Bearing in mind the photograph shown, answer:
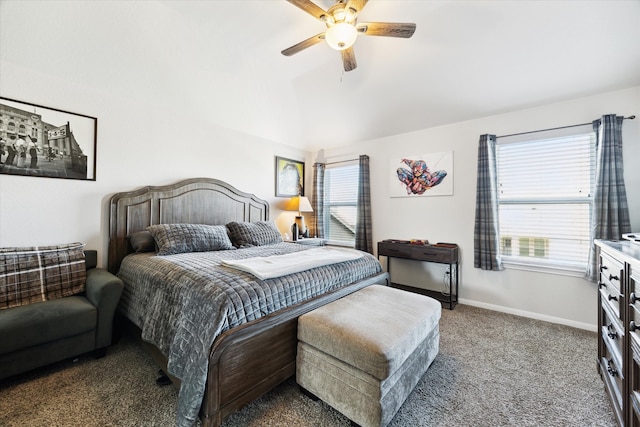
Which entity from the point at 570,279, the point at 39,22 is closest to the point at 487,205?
the point at 570,279

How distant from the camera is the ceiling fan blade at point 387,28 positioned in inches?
80.1

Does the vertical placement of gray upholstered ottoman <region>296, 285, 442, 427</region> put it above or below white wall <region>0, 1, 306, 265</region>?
below

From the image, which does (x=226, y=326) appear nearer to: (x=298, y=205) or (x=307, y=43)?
(x=307, y=43)

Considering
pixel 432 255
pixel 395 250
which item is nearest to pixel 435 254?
pixel 432 255

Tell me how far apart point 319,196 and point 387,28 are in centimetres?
307

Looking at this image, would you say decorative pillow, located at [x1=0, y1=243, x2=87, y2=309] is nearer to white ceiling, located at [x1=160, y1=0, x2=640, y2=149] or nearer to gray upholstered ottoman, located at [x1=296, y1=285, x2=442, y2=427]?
gray upholstered ottoman, located at [x1=296, y1=285, x2=442, y2=427]

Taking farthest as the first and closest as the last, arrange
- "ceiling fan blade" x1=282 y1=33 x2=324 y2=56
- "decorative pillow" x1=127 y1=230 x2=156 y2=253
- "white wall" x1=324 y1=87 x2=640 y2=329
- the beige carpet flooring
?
"decorative pillow" x1=127 y1=230 x2=156 y2=253, "white wall" x1=324 y1=87 x2=640 y2=329, "ceiling fan blade" x1=282 y1=33 x2=324 y2=56, the beige carpet flooring

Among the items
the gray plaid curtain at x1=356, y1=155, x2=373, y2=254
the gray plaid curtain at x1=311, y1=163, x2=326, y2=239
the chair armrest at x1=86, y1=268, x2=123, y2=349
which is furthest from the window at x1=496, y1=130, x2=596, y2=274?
the chair armrest at x1=86, y1=268, x2=123, y2=349

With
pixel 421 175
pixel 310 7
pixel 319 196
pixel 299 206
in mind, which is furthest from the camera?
pixel 319 196

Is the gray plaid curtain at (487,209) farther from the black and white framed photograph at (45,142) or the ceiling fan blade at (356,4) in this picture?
the black and white framed photograph at (45,142)

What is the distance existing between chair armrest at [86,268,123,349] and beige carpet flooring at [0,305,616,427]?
0.20 meters

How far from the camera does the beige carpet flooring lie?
4.91 feet

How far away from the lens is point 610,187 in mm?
2475

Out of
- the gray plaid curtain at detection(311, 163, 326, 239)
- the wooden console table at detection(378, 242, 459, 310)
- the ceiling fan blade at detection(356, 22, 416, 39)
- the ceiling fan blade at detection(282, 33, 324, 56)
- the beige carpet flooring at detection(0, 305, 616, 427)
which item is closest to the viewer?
the beige carpet flooring at detection(0, 305, 616, 427)
